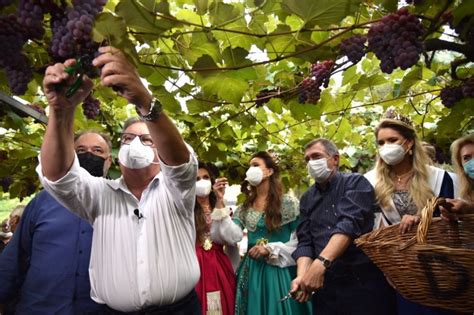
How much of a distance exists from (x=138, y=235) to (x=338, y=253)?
1147 mm

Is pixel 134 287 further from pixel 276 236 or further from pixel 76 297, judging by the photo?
pixel 276 236

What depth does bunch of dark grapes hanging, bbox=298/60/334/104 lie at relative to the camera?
1683mm

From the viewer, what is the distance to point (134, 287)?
167 centimetres

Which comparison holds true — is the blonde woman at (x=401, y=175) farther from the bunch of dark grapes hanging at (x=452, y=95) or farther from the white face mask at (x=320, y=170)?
the bunch of dark grapes hanging at (x=452, y=95)

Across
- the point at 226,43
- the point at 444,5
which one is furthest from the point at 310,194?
the point at 444,5

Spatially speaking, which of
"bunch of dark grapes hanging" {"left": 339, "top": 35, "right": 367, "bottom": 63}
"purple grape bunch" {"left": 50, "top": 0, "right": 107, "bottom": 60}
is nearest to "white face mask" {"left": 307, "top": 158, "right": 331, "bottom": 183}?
"bunch of dark grapes hanging" {"left": 339, "top": 35, "right": 367, "bottom": 63}

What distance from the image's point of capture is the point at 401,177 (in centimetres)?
266

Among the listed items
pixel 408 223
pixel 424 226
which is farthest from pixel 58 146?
pixel 408 223

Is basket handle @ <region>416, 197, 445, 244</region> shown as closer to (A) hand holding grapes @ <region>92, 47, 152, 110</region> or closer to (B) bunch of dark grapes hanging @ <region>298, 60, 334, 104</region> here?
(B) bunch of dark grapes hanging @ <region>298, 60, 334, 104</region>

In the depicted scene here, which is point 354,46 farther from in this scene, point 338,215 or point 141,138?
point 338,215

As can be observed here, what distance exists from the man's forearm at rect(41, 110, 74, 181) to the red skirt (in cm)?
208

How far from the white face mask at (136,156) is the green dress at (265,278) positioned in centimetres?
180

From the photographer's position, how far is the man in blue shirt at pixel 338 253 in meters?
2.42

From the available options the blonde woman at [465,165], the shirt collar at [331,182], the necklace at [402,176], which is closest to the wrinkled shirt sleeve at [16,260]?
the shirt collar at [331,182]
